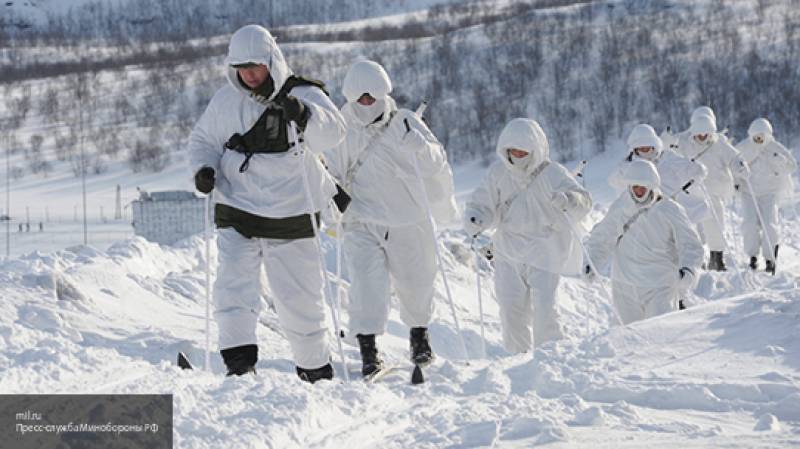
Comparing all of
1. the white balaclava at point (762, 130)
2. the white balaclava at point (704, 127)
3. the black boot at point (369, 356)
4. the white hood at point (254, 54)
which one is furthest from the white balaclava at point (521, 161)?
the white balaclava at point (762, 130)

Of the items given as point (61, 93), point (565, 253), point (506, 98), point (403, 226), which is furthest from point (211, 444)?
point (61, 93)

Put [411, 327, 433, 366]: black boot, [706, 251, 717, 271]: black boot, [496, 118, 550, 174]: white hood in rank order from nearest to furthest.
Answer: [411, 327, 433, 366]: black boot
[496, 118, 550, 174]: white hood
[706, 251, 717, 271]: black boot

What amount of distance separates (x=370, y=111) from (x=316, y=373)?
186 centimetres

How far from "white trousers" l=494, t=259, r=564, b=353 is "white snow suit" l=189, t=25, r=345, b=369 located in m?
2.61

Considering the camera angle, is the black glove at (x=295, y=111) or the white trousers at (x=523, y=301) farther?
the white trousers at (x=523, y=301)

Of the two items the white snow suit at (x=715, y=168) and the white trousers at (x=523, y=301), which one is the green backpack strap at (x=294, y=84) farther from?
the white snow suit at (x=715, y=168)

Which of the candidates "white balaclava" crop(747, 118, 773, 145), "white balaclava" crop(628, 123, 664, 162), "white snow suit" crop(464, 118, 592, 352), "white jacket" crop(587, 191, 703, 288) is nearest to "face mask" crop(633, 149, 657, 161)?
"white balaclava" crop(628, 123, 664, 162)

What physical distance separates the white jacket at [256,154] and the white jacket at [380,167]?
1.21 meters

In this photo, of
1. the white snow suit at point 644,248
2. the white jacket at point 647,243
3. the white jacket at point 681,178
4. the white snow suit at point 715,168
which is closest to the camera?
the white jacket at point 647,243

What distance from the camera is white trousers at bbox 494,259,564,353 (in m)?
8.48

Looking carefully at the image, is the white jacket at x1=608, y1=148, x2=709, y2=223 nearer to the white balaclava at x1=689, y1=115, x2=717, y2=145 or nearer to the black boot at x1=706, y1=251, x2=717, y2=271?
the white balaclava at x1=689, y1=115, x2=717, y2=145

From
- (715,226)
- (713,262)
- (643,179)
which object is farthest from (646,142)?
(713,262)

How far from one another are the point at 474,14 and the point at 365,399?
235 ft

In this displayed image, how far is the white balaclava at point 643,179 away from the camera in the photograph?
9453 mm
